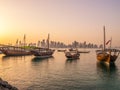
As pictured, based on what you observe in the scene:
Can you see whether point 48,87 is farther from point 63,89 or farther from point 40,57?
point 40,57

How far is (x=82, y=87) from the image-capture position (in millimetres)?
31859

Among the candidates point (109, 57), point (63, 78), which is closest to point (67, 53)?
point (109, 57)

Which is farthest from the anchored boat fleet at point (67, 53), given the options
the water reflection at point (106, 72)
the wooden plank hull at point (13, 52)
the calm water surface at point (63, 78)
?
the calm water surface at point (63, 78)

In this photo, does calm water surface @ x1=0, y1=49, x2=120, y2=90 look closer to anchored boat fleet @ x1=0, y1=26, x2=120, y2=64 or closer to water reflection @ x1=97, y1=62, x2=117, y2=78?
water reflection @ x1=97, y1=62, x2=117, y2=78

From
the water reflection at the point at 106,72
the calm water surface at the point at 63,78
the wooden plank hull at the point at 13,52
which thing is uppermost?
the wooden plank hull at the point at 13,52

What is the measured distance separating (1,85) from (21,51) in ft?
365

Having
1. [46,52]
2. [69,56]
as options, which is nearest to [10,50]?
[46,52]

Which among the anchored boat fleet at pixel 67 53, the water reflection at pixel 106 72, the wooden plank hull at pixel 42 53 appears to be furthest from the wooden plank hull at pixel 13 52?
the water reflection at pixel 106 72

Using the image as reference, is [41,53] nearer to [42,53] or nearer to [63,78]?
[42,53]

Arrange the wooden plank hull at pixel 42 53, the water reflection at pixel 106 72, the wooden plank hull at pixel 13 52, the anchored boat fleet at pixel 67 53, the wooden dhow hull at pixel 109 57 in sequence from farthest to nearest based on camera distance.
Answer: the wooden plank hull at pixel 13 52, the wooden plank hull at pixel 42 53, the anchored boat fleet at pixel 67 53, the wooden dhow hull at pixel 109 57, the water reflection at pixel 106 72

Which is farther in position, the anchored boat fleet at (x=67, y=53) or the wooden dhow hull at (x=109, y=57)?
the anchored boat fleet at (x=67, y=53)

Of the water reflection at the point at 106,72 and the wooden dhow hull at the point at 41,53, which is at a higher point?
the wooden dhow hull at the point at 41,53

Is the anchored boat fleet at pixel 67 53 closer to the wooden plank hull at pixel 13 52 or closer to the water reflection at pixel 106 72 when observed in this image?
the wooden plank hull at pixel 13 52

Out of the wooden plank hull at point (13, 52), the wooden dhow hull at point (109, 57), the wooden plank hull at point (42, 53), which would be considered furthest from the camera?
the wooden plank hull at point (13, 52)
